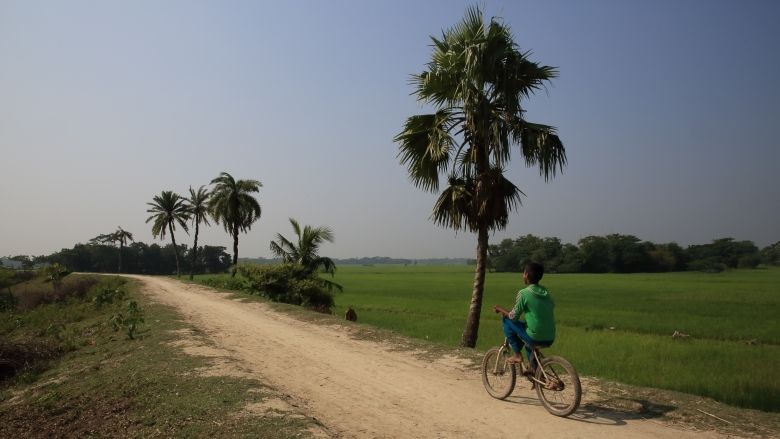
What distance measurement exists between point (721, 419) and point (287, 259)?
22.4 metres

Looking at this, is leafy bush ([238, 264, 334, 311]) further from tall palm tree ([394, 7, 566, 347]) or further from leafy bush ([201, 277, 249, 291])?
tall palm tree ([394, 7, 566, 347])

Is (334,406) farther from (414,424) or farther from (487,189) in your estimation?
(487,189)

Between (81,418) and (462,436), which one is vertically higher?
(462,436)

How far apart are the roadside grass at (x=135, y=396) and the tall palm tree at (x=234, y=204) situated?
88.3 ft

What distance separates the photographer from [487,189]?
10.9 m

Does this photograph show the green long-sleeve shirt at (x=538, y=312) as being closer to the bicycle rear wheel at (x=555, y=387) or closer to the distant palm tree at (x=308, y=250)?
the bicycle rear wheel at (x=555, y=387)

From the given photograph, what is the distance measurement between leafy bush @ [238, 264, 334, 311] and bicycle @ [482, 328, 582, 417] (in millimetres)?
16282

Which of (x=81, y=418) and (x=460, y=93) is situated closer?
(x=81, y=418)

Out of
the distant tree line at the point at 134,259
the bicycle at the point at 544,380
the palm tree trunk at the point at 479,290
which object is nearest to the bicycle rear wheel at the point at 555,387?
the bicycle at the point at 544,380

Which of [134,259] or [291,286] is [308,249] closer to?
[291,286]

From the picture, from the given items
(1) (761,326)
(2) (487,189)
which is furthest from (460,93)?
(1) (761,326)

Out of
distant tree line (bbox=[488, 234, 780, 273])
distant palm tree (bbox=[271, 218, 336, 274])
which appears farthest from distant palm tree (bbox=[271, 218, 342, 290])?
distant tree line (bbox=[488, 234, 780, 273])

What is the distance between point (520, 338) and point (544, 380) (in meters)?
0.59

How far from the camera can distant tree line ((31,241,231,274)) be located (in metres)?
85.6
